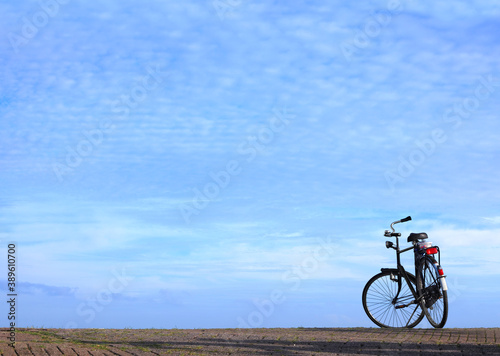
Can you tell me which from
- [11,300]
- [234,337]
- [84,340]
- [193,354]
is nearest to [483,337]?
[234,337]

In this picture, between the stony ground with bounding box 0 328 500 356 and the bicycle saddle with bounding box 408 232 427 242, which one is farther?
the bicycle saddle with bounding box 408 232 427 242

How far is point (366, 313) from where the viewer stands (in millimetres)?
12047

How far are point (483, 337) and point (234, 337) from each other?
4397mm

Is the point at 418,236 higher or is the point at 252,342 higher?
the point at 418,236

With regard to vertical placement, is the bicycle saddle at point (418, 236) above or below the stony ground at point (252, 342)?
above

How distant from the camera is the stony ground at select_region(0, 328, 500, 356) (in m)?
8.93

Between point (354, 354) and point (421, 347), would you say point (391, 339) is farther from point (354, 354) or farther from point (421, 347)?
point (354, 354)

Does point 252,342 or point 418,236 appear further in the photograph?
point 418,236

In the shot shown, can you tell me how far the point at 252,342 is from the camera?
31.9 ft

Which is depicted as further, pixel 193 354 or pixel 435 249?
pixel 435 249

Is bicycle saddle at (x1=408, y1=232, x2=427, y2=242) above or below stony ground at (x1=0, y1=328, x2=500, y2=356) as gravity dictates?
above

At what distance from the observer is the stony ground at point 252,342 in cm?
893

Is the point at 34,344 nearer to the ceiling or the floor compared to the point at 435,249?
nearer to the floor

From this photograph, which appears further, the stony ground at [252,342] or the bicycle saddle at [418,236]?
the bicycle saddle at [418,236]
